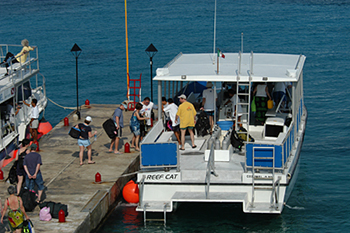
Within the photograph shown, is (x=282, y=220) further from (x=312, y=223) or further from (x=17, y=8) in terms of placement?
(x=17, y=8)

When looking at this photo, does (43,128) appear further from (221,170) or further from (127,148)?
(221,170)

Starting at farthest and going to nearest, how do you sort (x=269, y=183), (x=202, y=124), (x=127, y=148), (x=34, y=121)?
(x=34, y=121), (x=127, y=148), (x=202, y=124), (x=269, y=183)

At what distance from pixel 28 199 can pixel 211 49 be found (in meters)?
31.4

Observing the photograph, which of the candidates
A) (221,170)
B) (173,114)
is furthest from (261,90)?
(221,170)

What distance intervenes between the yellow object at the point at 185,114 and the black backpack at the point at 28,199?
13.9 ft

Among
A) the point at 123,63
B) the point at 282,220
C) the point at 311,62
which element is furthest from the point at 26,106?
the point at 311,62

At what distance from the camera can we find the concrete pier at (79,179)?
11259 mm

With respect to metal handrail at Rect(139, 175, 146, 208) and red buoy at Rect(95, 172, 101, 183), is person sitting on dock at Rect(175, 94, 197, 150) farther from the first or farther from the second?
red buoy at Rect(95, 172, 101, 183)

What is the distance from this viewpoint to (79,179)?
44.7 ft

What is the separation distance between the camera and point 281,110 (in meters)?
16.9

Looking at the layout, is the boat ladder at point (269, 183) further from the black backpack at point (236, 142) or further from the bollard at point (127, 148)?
the bollard at point (127, 148)

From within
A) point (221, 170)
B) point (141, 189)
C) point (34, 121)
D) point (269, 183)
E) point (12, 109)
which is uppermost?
point (12, 109)

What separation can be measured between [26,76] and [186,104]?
28.9 feet

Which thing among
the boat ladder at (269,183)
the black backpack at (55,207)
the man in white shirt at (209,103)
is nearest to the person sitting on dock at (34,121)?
the man in white shirt at (209,103)
